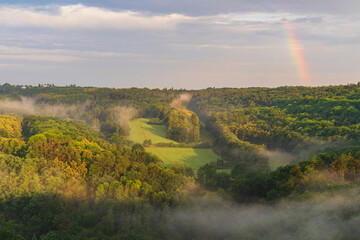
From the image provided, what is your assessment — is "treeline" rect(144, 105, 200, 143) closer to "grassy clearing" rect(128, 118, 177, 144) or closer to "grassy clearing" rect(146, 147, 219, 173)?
"grassy clearing" rect(128, 118, 177, 144)

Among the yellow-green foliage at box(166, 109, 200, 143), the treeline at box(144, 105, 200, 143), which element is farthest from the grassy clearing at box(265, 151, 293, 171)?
the treeline at box(144, 105, 200, 143)

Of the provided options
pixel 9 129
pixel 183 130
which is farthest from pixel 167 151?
pixel 9 129

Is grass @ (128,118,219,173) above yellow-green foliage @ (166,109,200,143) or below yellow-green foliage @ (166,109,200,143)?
below

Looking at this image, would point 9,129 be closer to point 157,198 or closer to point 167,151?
point 167,151

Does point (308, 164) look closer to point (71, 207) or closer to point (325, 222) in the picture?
point (325, 222)

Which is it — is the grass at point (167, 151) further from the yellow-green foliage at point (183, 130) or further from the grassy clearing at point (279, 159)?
the grassy clearing at point (279, 159)

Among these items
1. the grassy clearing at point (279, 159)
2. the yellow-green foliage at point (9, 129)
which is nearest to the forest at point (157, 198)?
the grassy clearing at point (279, 159)
